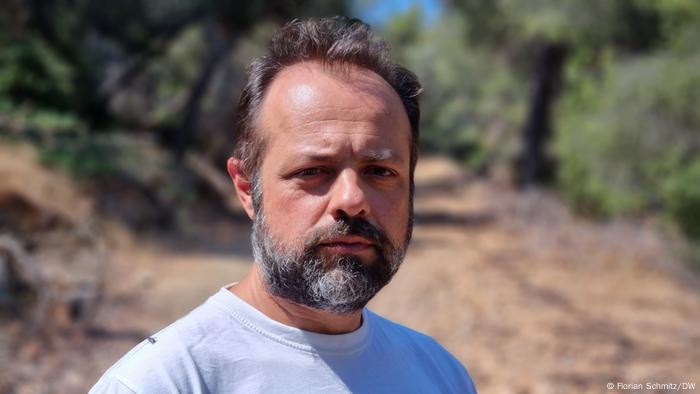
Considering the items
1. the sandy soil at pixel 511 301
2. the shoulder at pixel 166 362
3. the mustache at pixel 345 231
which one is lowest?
the shoulder at pixel 166 362

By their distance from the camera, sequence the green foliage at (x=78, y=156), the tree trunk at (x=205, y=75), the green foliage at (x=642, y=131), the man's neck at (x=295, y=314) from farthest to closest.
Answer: the tree trunk at (x=205, y=75), the green foliage at (x=78, y=156), the green foliage at (x=642, y=131), the man's neck at (x=295, y=314)

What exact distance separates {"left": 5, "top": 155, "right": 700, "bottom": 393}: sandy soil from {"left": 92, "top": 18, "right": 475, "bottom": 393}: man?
15.4ft

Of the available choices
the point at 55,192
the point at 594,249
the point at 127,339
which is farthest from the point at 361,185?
the point at 594,249

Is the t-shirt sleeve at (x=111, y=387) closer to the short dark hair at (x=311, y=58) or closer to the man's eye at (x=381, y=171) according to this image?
the short dark hair at (x=311, y=58)

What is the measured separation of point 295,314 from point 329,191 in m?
0.29

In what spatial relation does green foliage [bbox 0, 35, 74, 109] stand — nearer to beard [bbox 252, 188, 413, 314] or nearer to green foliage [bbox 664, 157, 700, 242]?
green foliage [bbox 664, 157, 700, 242]

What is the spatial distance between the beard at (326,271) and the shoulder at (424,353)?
0.24 meters

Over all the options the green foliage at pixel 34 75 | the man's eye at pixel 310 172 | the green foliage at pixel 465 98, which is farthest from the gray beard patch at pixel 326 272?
the green foliage at pixel 465 98

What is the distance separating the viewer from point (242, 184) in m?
2.03

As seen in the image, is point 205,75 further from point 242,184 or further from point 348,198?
point 348,198

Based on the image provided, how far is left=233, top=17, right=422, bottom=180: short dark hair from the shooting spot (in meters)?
1.88

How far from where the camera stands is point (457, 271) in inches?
513

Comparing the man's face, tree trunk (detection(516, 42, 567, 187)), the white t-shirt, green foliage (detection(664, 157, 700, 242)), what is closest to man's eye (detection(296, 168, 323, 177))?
the man's face

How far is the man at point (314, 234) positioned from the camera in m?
1.67
